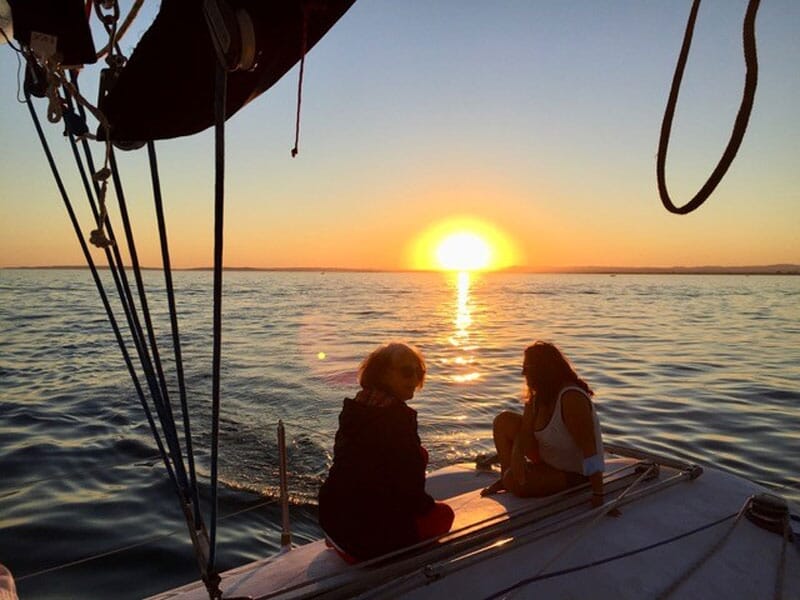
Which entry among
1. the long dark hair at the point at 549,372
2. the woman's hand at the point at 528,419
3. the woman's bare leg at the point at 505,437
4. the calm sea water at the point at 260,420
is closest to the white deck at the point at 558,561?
the woman's bare leg at the point at 505,437

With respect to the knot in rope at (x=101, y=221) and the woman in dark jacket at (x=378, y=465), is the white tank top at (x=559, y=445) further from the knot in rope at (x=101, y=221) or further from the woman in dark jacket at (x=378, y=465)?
the knot in rope at (x=101, y=221)

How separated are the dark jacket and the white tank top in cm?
139

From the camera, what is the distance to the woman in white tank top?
389 cm

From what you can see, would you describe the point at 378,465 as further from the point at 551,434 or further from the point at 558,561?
the point at 551,434

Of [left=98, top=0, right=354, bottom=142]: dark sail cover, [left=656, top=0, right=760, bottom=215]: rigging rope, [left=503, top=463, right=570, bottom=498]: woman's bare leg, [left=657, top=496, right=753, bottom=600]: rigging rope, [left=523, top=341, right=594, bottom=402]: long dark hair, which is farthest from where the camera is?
[left=503, top=463, right=570, bottom=498]: woman's bare leg

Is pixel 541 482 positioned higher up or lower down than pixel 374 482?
lower down

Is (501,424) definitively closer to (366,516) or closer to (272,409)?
(366,516)

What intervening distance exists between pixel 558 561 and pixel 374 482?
3.97ft

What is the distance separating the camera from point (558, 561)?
3.16 metres

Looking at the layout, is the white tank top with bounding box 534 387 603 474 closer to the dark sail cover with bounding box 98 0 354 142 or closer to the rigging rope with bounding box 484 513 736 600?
the rigging rope with bounding box 484 513 736 600

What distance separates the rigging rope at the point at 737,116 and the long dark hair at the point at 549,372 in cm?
214

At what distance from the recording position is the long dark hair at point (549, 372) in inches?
158

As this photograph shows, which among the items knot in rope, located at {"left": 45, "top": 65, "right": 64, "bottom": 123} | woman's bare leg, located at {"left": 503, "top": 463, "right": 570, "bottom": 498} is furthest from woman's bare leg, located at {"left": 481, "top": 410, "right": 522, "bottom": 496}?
knot in rope, located at {"left": 45, "top": 65, "right": 64, "bottom": 123}

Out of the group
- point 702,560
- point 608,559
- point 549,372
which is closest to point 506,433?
point 549,372
